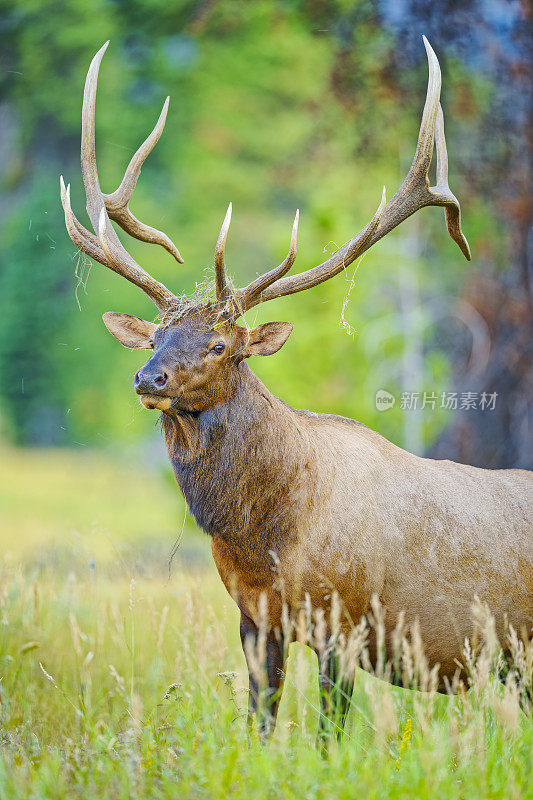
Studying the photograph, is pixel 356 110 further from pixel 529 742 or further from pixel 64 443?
pixel 64 443

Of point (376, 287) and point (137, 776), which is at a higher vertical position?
point (376, 287)

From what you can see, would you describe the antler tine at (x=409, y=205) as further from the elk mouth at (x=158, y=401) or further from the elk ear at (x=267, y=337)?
the elk mouth at (x=158, y=401)

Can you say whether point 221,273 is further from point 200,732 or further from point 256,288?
point 200,732

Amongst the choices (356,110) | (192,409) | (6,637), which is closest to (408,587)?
(192,409)

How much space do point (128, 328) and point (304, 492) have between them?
3.73 ft

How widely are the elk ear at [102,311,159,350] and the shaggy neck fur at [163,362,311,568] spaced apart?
0.55 meters

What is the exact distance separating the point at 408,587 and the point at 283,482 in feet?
2.31

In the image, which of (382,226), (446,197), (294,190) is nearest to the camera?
(382,226)

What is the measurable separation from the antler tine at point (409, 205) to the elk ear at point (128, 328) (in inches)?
21.5

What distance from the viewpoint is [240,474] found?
11.3 ft

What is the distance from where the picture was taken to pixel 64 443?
18.7 meters

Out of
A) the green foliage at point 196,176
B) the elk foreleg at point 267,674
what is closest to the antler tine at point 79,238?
the elk foreleg at point 267,674

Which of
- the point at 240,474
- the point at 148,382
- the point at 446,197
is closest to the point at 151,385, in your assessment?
the point at 148,382

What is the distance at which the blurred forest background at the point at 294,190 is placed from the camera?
725 centimetres
